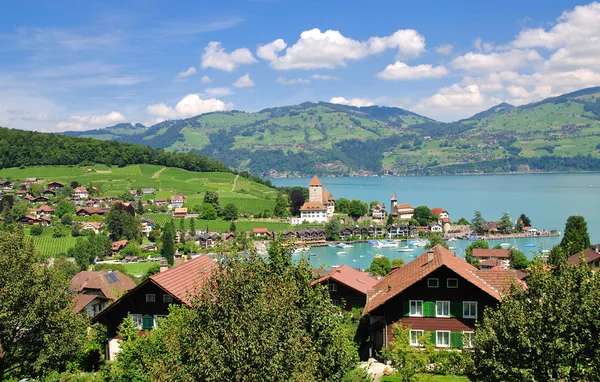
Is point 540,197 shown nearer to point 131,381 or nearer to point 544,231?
point 544,231

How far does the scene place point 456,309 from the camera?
61.8ft

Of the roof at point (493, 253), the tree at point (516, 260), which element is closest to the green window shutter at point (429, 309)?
the tree at point (516, 260)

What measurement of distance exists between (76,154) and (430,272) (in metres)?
136

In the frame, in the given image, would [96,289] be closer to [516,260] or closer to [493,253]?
[516,260]

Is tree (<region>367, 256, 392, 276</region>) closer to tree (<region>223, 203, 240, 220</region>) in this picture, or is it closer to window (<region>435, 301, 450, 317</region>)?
window (<region>435, 301, 450, 317</region>)

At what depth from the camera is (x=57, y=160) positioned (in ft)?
437

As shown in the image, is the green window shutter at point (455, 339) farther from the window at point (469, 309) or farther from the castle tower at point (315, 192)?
the castle tower at point (315, 192)

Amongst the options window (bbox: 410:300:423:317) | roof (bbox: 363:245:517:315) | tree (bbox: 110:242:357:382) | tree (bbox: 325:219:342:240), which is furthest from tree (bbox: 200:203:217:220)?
tree (bbox: 110:242:357:382)

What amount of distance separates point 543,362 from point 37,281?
45.8ft

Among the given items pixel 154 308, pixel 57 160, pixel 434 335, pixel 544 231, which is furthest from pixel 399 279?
pixel 57 160

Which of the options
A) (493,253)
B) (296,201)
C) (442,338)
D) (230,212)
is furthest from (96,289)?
(296,201)

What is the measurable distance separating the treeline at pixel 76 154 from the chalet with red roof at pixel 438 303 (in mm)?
131447

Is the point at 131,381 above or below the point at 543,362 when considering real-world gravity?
below

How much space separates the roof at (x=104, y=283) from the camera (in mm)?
30253
